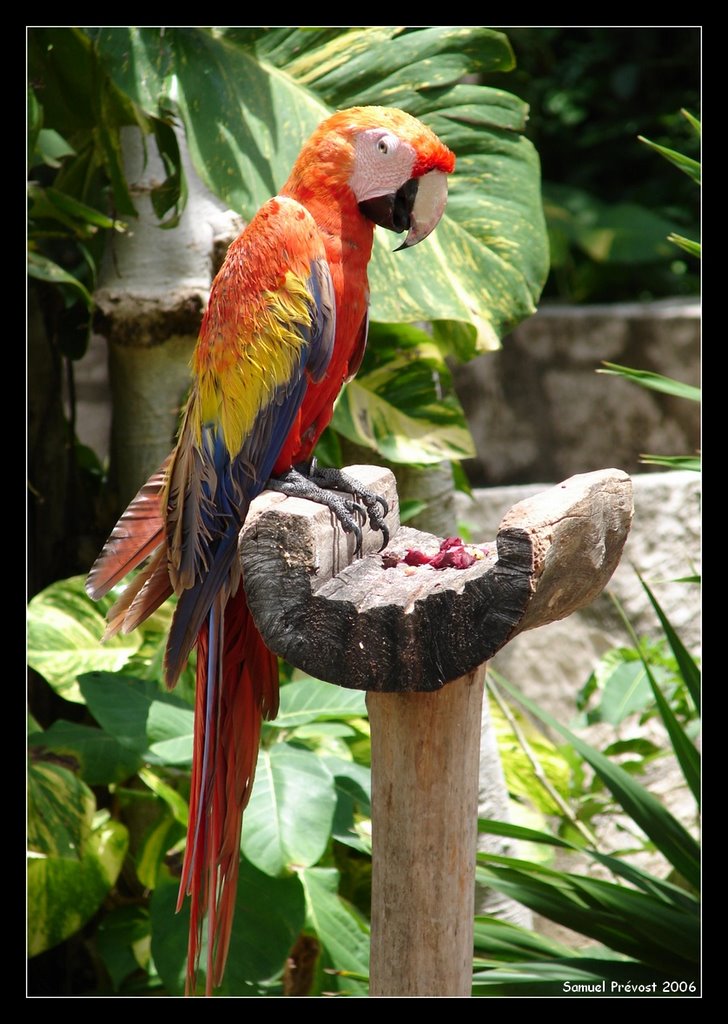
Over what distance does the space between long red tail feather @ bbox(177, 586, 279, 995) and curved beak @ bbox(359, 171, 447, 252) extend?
49cm

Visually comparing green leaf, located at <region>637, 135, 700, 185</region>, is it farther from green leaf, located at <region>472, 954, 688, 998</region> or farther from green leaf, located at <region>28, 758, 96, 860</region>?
green leaf, located at <region>28, 758, 96, 860</region>

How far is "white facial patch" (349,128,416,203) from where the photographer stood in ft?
4.00

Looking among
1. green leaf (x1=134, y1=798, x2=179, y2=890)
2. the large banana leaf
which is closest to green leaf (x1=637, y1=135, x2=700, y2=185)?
the large banana leaf

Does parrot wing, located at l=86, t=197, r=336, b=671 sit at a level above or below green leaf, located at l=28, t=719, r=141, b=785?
above

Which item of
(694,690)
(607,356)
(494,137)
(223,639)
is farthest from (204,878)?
(607,356)

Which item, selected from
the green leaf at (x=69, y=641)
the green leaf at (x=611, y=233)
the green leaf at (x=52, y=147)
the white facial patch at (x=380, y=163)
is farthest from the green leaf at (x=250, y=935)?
the green leaf at (x=611, y=233)

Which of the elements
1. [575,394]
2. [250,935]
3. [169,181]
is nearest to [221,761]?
[250,935]

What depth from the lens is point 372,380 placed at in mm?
1915

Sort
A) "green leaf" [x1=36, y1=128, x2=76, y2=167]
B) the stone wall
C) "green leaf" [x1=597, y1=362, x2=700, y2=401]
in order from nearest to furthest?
"green leaf" [x1=597, y1=362, x2=700, y2=401], "green leaf" [x1=36, y1=128, x2=76, y2=167], the stone wall

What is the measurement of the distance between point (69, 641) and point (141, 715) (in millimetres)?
264

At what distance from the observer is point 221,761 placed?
120cm

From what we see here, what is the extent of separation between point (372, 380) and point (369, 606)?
101 centimetres

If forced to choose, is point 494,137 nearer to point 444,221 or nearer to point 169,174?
point 444,221

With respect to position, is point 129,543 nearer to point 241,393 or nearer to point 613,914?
point 241,393
